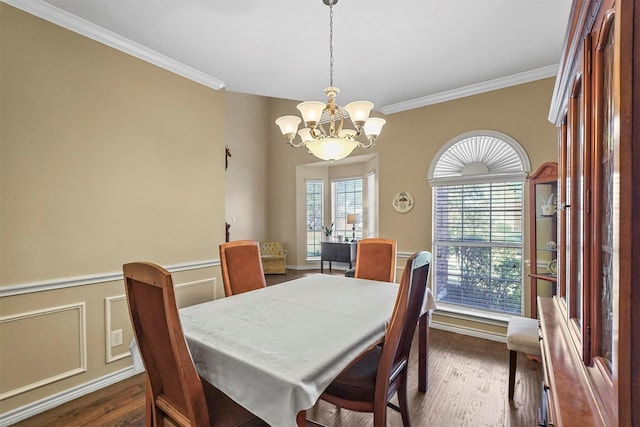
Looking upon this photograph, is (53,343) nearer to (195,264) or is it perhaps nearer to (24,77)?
(195,264)

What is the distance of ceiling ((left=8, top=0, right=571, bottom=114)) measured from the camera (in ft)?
6.66

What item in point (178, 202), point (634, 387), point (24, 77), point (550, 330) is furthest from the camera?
point (178, 202)

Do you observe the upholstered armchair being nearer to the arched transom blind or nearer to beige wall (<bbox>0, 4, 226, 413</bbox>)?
beige wall (<bbox>0, 4, 226, 413</bbox>)

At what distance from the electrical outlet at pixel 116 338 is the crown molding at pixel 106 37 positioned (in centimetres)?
229

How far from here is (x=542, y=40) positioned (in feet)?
8.09

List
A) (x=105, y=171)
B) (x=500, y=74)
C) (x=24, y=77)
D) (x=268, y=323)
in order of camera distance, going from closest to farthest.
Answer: (x=268, y=323) < (x=24, y=77) < (x=105, y=171) < (x=500, y=74)

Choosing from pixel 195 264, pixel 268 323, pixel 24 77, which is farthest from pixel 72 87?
pixel 268 323

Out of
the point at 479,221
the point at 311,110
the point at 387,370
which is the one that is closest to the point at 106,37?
the point at 311,110

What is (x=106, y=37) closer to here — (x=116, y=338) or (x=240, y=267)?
(x=240, y=267)

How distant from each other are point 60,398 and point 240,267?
1474 mm

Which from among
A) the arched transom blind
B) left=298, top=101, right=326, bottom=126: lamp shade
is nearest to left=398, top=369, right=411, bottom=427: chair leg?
left=298, top=101, right=326, bottom=126: lamp shade

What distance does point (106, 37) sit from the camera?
90.4 inches

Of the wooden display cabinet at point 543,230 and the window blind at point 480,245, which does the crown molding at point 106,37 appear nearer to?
the window blind at point 480,245

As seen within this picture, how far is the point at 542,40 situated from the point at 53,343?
440 cm
